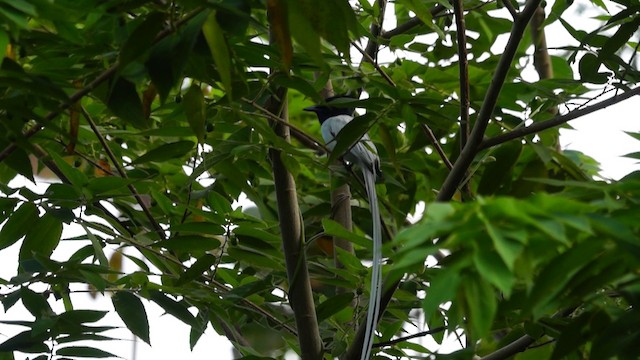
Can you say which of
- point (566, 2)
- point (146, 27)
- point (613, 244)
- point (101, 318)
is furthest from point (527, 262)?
point (566, 2)

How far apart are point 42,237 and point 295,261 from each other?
0.63m

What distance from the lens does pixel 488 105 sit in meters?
2.13

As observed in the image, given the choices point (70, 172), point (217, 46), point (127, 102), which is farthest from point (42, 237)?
point (217, 46)


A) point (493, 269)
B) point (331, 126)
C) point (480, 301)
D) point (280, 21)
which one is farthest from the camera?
point (331, 126)

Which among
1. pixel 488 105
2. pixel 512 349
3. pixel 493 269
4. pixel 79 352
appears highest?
pixel 488 105

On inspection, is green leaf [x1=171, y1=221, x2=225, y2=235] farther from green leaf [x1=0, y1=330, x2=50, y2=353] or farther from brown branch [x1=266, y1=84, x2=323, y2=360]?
green leaf [x1=0, y1=330, x2=50, y2=353]

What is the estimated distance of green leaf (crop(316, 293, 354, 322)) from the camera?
2.50 meters

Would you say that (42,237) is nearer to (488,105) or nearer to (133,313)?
(133,313)

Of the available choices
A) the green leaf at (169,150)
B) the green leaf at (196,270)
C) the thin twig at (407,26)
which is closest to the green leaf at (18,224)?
the green leaf at (169,150)

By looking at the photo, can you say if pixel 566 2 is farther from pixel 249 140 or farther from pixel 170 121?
pixel 170 121

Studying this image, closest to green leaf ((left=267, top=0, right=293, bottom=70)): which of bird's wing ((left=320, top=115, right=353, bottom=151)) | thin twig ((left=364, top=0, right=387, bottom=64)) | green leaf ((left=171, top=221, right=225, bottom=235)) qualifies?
green leaf ((left=171, top=221, right=225, bottom=235))

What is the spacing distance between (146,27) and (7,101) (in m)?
0.43

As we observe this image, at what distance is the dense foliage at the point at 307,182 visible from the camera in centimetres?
134

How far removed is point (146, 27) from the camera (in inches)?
62.3
